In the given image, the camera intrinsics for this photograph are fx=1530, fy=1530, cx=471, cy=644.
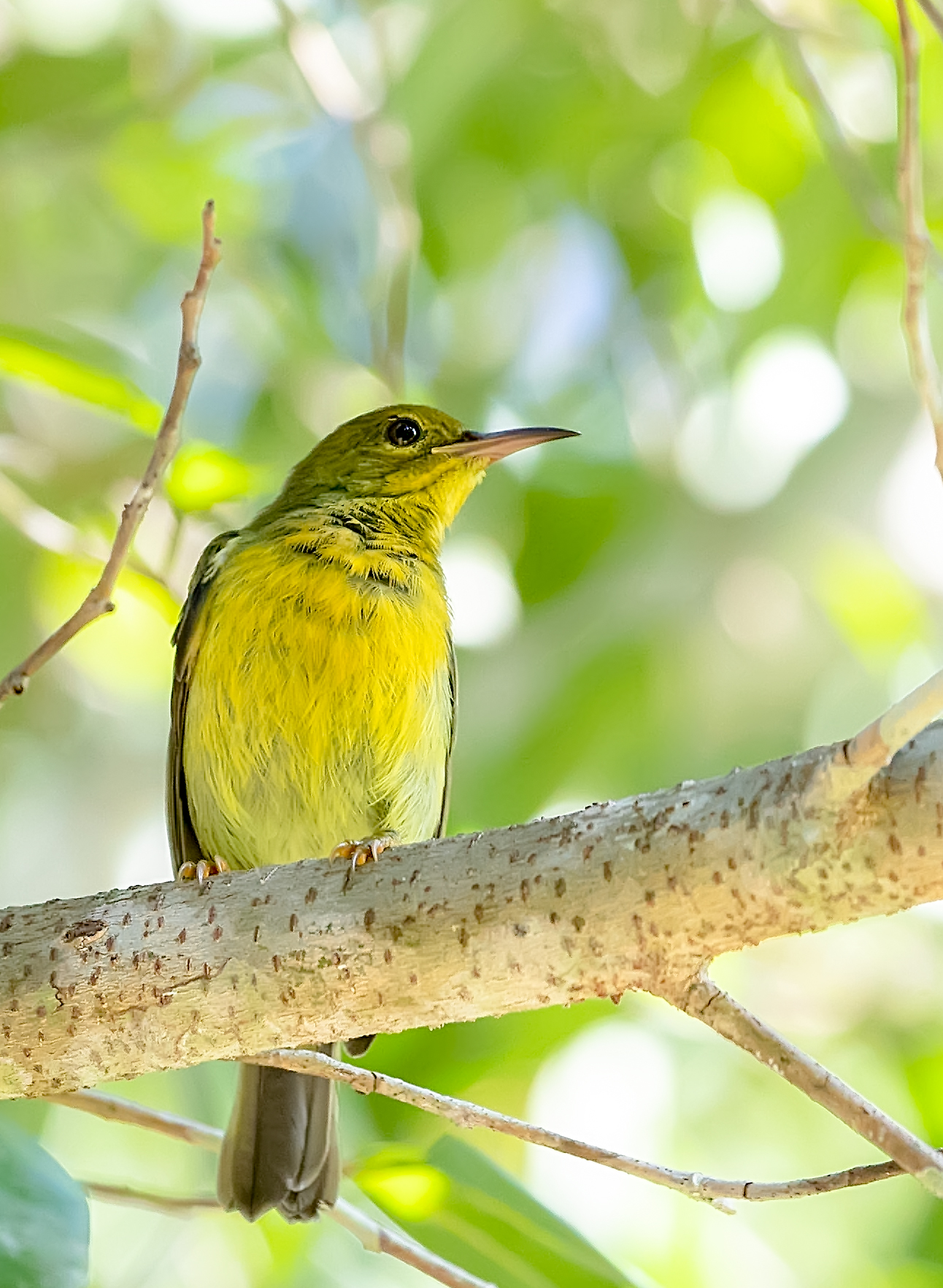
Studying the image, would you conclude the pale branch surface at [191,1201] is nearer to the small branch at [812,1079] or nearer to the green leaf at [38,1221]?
the green leaf at [38,1221]

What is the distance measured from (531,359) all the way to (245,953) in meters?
4.39

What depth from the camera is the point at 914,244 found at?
2.76 metres

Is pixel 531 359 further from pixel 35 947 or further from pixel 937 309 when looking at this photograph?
pixel 35 947

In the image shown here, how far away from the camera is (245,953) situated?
2.80m

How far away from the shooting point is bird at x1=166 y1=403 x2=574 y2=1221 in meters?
4.15

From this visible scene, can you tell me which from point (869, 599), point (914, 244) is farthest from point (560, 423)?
point (914, 244)

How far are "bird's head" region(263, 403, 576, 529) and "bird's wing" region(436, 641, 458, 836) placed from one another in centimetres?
66

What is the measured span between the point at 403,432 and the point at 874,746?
3537 millimetres

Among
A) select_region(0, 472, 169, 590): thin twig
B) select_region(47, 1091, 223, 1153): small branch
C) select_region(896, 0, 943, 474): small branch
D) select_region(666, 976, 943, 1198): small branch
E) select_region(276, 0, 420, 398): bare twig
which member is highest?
select_region(276, 0, 420, 398): bare twig

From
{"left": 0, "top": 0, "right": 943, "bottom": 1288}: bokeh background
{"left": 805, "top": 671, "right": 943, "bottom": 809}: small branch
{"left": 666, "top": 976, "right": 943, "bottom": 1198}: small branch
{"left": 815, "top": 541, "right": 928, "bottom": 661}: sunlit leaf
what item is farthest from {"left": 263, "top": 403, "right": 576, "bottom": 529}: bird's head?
{"left": 805, "top": 671, "right": 943, "bottom": 809}: small branch

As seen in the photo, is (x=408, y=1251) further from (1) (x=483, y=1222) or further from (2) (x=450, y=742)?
(2) (x=450, y=742)

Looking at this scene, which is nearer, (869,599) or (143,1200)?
(143,1200)

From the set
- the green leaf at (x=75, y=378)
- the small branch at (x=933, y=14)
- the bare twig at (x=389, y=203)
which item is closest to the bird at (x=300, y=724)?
the green leaf at (x=75, y=378)

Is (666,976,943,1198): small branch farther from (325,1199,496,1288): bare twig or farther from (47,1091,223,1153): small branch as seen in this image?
(47,1091,223,1153): small branch
